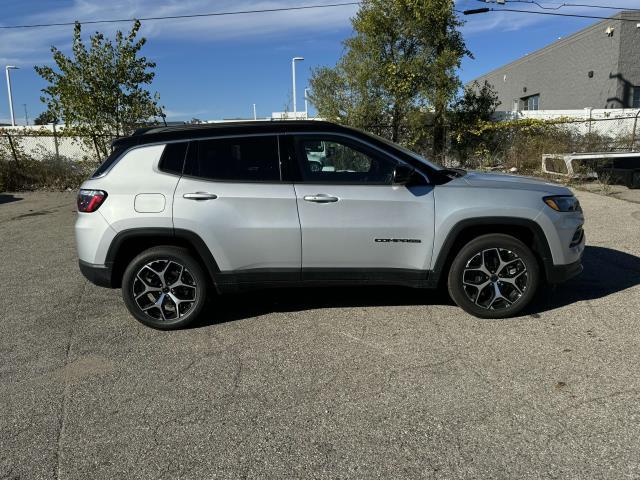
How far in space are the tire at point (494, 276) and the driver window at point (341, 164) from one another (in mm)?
983

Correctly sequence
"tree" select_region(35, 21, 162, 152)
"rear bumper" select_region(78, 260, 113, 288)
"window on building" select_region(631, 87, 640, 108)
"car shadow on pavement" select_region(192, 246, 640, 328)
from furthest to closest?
"window on building" select_region(631, 87, 640, 108), "tree" select_region(35, 21, 162, 152), "car shadow on pavement" select_region(192, 246, 640, 328), "rear bumper" select_region(78, 260, 113, 288)

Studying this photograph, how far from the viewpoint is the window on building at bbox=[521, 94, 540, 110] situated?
120ft

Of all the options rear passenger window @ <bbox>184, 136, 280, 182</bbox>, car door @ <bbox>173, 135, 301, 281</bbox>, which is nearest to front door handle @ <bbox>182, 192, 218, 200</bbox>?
car door @ <bbox>173, 135, 301, 281</bbox>

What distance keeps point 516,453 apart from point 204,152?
3.32m

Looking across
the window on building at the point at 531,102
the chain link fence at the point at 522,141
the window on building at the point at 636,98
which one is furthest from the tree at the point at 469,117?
the window on building at the point at 531,102

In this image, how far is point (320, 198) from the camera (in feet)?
14.6

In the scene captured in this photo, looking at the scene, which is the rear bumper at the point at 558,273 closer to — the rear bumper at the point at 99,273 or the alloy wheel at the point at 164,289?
the alloy wheel at the point at 164,289

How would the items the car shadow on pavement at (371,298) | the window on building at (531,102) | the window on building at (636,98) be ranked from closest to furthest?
the car shadow on pavement at (371,298) < the window on building at (636,98) < the window on building at (531,102)

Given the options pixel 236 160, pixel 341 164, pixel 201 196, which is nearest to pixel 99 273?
pixel 201 196

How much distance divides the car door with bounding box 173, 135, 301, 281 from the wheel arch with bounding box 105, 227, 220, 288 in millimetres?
64

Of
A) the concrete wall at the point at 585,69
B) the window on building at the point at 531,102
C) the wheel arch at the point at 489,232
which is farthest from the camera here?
the window on building at the point at 531,102

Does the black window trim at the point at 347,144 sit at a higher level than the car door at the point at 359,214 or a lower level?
higher

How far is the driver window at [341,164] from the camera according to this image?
453 cm

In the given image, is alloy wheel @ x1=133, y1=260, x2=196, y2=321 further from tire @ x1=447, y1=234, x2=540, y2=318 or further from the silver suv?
tire @ x1=447, y1=234, x2=540, y2=318
